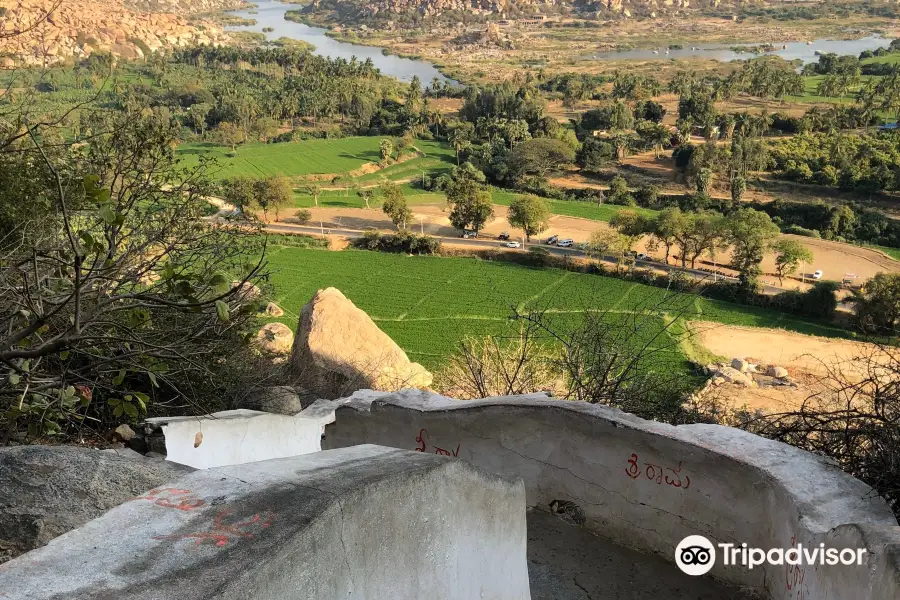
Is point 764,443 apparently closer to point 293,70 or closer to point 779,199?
point 779,199

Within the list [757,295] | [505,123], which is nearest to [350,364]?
[757,295]

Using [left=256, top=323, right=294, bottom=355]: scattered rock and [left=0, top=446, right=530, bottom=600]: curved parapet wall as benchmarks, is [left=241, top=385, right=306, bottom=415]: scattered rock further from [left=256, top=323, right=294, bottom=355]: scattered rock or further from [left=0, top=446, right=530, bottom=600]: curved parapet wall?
[left=0, top=446, right=530, bottom=600]: curved parapet wall

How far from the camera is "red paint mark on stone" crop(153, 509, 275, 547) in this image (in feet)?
8.96

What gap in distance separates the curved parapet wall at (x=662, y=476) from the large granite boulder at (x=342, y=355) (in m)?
7.21

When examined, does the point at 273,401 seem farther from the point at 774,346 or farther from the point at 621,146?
the point at 621,146

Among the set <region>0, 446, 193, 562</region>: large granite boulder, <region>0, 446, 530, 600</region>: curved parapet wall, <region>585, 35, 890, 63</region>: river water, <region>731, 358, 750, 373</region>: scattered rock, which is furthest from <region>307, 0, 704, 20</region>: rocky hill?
<region>0, 446, 530, 600</region>: curved parapet wall

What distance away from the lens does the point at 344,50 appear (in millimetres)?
147625

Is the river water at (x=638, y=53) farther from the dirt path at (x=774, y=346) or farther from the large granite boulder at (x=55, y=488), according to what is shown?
the large granite boulder at (x=55, y=488)

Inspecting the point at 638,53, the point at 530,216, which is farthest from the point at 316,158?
the point at 638,53

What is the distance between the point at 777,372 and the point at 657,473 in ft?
85.4

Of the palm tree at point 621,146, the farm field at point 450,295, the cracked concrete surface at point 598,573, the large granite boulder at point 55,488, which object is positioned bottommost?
the farm field at point 450,295

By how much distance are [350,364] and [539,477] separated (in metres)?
9.63

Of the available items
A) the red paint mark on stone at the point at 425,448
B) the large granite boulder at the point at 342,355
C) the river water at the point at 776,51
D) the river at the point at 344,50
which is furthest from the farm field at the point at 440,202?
the river water at the point at 776,51

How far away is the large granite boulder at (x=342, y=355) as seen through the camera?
1464cm
